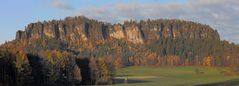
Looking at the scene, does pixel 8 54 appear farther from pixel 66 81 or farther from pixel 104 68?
pixel 104 68

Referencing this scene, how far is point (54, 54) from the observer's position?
129m

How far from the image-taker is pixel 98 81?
136625mm

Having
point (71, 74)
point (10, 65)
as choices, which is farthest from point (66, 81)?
point (10, 65)

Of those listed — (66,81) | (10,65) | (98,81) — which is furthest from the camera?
(98,81)

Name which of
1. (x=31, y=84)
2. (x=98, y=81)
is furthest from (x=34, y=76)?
(x=98, y=81)

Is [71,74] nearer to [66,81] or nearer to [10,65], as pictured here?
[66,81]

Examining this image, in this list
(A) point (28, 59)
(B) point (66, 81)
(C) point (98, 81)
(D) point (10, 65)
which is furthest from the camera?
(C) point (98, 81)

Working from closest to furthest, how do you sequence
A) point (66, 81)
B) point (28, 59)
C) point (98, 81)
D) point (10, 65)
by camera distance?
point (10, 65) → point (28, 59) → point (66, 81) → point (98, 81)

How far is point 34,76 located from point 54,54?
60.9ft

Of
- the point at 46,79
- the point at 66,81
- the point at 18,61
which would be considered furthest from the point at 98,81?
the point at 18,61

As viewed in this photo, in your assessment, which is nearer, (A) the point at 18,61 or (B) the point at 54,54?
(A) the point at 18,61

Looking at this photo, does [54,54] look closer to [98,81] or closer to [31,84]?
[98,81]

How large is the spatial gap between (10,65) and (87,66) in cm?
3785

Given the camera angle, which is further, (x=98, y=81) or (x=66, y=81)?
(x=98, y=81)
